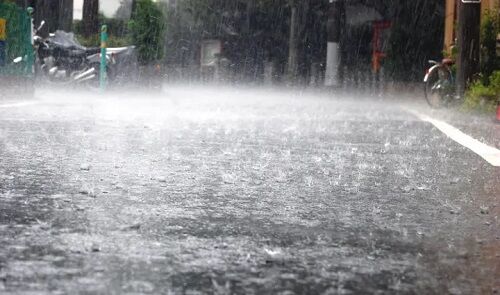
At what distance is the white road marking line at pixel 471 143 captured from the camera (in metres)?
8.73

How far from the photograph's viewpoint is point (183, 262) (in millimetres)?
3902

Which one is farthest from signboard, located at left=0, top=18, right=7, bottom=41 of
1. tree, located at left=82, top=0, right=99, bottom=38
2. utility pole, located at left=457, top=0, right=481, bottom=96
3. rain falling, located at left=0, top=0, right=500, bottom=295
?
tree, located at left=82, top=0, right=99, bottom=38

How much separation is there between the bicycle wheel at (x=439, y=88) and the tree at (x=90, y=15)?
43.1 ft

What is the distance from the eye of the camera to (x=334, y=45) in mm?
33844

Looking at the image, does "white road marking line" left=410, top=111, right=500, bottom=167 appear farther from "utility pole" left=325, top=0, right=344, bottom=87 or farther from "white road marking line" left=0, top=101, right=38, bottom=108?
"utility pole" left=325, top=0, right=344, bottom=87

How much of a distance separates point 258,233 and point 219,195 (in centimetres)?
137

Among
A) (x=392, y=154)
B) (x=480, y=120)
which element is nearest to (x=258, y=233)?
(x=392, y=154)

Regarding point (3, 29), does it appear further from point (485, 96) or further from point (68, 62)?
point (485, 96)

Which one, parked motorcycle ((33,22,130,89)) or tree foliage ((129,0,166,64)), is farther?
tree foliage ((129,0,166,64))

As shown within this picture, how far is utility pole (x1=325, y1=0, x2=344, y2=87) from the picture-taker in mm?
33250

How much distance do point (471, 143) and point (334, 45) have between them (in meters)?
23.7

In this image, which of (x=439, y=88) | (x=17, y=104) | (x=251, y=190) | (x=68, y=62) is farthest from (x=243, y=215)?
(x=68, y=62)

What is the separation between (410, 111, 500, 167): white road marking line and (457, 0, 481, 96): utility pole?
393 centimetres

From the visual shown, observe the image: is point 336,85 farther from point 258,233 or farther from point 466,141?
point 258,233
